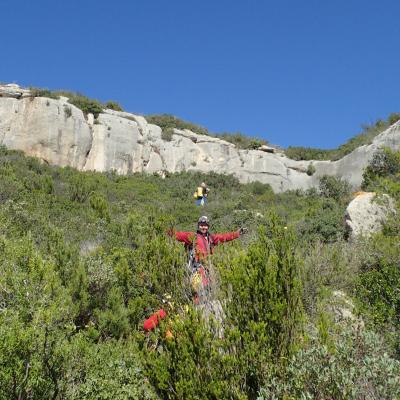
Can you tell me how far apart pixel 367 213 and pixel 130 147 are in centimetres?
2036

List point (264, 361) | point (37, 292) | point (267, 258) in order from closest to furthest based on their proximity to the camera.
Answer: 1. point (264, 361)
2. point (267, 258)
3. point (37, 292)

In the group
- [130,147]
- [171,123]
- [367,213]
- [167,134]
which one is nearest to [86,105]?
[130,147]

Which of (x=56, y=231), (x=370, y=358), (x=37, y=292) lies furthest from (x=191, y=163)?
(x=370, y=358)

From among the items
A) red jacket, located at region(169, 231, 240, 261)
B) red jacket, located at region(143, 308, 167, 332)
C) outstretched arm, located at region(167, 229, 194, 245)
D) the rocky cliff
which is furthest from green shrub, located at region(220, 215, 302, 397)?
the rocky cliff

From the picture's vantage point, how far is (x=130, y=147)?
30156mm

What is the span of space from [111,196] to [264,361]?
59.6 feet

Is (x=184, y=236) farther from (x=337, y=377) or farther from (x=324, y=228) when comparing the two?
(x=324, y=228)

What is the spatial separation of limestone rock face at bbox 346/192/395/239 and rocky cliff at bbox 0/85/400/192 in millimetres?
13674

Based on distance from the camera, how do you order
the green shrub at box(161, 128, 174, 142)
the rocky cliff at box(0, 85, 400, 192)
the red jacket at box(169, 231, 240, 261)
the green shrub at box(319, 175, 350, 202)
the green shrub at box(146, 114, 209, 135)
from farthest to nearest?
the green shrub at box(146, 114, 209, 135) < the green shrub at box(161, 128, 174, 142) < the rocky cliff at box(0, 85, 400, 192) < the green shrub at box(319, 175, 350, 202) < the red jacket at box(169, 231, 240, 261)

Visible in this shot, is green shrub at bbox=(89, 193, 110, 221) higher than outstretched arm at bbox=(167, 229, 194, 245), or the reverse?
green shrub at bbox=(89, 193, 110, 221)

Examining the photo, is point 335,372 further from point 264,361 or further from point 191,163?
point 191,163

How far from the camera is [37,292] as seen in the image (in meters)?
5.68

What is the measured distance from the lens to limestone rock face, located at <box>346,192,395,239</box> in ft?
37.9

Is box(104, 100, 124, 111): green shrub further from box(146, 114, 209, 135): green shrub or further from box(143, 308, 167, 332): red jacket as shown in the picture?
box(143, 308, 167, 332): red jacket
